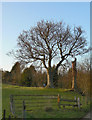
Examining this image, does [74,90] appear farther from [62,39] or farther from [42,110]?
[42,110]

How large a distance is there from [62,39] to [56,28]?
6.66 ft

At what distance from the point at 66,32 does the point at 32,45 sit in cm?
595

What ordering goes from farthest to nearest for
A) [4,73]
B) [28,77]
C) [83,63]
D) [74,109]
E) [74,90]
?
[28,77]
[4,73]
[83,63]
[74,90]
[74,109]

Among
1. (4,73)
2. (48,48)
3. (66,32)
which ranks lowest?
(4,73)

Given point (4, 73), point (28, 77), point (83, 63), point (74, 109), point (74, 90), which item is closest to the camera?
point (74, 109)

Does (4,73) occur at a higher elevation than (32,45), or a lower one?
lower

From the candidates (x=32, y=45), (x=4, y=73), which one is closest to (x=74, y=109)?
(x=32, y=45)

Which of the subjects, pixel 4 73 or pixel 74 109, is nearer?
pixel 74 109

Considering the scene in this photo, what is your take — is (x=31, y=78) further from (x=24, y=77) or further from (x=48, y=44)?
(x=48, y=44)

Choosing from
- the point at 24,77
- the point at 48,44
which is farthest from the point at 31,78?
the point at 48,44

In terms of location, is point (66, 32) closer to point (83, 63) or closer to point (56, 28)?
point (56, 28)

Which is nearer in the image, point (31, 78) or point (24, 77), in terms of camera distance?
point (24, 77)

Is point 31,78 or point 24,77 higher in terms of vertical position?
point 24,77

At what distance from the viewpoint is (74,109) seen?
12555 millimetres
